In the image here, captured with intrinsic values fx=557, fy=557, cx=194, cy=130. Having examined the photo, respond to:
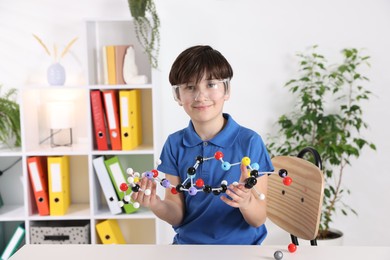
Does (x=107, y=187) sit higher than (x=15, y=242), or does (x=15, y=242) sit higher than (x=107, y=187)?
(x=107, y=187)

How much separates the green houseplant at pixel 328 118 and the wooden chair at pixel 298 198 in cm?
113

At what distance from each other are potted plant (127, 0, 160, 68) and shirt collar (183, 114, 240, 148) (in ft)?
4.11

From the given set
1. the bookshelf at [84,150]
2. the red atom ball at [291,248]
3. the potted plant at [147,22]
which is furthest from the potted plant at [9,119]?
the red atom ball at [291,248]

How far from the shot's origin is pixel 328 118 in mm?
3121

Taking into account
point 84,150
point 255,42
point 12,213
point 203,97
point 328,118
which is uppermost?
point 255,42

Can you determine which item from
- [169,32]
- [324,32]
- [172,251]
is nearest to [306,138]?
[324,32]

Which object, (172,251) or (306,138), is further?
(306,138)

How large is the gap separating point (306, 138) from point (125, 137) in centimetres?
107

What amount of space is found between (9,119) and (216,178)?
73.5 inches

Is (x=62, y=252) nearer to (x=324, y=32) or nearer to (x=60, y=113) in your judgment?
(x=60, y=113)

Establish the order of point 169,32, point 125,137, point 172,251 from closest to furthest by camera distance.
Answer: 1. point 172,251
2. point 125,137
3. point 169,32

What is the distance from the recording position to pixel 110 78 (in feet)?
10.2

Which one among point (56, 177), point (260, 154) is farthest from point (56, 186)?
point (260, 154)

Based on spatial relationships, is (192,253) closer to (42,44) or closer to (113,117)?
(113,117)
